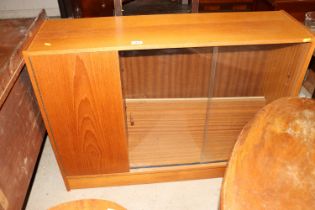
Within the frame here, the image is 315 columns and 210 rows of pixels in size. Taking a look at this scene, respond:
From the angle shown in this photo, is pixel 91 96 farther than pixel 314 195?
Yes

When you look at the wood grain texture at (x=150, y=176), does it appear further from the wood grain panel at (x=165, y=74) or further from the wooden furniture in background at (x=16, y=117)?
the wood grain panel at (x=165, y=74)

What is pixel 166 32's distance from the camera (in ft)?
3.62

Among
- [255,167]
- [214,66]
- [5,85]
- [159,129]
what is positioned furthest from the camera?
[159,129]

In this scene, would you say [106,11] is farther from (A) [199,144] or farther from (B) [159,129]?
(A) [199,144]

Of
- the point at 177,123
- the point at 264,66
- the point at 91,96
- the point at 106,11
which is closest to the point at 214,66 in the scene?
the point at 264,66

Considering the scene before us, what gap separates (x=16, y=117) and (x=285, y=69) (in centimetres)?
122

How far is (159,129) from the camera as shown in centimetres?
156

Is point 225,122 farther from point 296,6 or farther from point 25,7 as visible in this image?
point 25,7

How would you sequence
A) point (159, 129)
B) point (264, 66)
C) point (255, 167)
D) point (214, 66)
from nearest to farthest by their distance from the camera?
point (255, 167) < point (214, 66) < point (264, 66) < point (159, 129)

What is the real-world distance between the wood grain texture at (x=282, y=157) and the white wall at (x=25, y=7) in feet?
9.41

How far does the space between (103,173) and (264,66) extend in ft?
3.33

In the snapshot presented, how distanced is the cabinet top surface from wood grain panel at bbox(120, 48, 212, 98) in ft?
0.90

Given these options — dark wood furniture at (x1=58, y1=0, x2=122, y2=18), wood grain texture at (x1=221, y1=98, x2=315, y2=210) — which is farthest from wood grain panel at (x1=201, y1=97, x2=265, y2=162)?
dark wood furniture at (x1=58, y1=0, x2=122, y2=18)

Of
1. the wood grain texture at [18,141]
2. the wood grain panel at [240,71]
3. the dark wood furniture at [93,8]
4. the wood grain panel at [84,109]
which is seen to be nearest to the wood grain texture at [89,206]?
the wood grain texture at [18,141]
